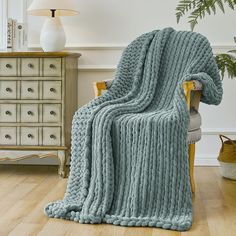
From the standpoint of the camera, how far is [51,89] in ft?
11.9

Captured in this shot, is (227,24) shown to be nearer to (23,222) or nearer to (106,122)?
(106,122)

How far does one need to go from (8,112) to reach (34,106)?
0.62 ft

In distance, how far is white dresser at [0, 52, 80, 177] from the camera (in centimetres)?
362

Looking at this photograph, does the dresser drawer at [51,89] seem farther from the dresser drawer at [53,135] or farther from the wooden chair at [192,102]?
the wooden chair at [192,102]

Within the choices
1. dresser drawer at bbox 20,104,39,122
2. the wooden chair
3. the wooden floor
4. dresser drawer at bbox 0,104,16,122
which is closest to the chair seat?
the wooden chair

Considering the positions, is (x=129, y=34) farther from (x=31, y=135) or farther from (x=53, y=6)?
(x=31, y=135)

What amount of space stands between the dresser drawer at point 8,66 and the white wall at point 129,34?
1.60 ft

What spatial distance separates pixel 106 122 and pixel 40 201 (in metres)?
0.62

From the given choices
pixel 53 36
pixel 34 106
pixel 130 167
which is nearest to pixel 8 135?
pixel 34 106

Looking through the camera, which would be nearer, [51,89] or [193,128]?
[193,128]

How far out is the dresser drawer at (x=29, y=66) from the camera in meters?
3.63

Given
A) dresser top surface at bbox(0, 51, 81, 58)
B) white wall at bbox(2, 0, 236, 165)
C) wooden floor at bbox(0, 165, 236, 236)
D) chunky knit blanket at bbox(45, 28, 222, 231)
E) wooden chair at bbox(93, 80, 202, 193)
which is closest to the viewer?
wooden floor at bbox(0, 165, 236, 236)

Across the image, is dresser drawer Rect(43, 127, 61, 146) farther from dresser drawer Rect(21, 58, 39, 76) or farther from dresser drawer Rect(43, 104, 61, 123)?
dresser drawer Rect(21, 58, 39, 76)

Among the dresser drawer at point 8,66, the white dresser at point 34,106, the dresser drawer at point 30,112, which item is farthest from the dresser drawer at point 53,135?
the dresser drawer at point 8,66
